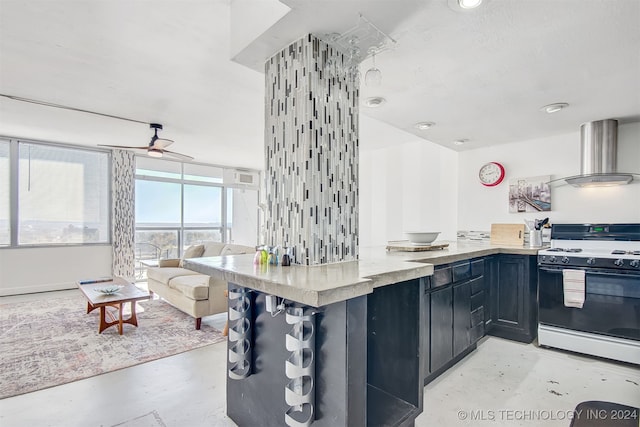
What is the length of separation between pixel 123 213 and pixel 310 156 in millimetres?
5448

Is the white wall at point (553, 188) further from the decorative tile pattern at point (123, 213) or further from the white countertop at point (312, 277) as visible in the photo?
the decorative tile pattern at point (123, 213)

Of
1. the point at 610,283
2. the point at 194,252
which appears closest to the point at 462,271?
the point at 610,283

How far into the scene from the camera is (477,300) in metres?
2.78

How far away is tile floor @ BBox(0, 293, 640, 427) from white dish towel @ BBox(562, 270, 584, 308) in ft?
1.58

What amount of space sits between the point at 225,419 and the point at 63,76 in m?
3.08

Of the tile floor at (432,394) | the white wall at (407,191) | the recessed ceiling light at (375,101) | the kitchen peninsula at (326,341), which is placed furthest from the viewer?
the white wall at (407,191)

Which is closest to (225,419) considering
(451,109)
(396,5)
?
(396,5)

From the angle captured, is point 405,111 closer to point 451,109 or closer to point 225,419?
point 451,109

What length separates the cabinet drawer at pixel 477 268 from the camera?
8.82 ft

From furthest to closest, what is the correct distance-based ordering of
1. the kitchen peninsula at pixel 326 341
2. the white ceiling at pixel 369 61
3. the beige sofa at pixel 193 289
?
the beige sofa at pixel 193 289, the white ceiling at pixel 369 61, the kitchen peninsula at pixel 326 341

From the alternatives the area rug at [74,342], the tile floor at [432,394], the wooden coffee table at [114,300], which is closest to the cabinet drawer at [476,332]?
the tile floor at [432,394]

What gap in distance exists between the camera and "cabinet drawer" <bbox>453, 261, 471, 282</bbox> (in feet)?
7.90

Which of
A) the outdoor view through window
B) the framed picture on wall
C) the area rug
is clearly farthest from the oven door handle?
the outdoor view through window

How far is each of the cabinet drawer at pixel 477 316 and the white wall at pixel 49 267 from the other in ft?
19.3
